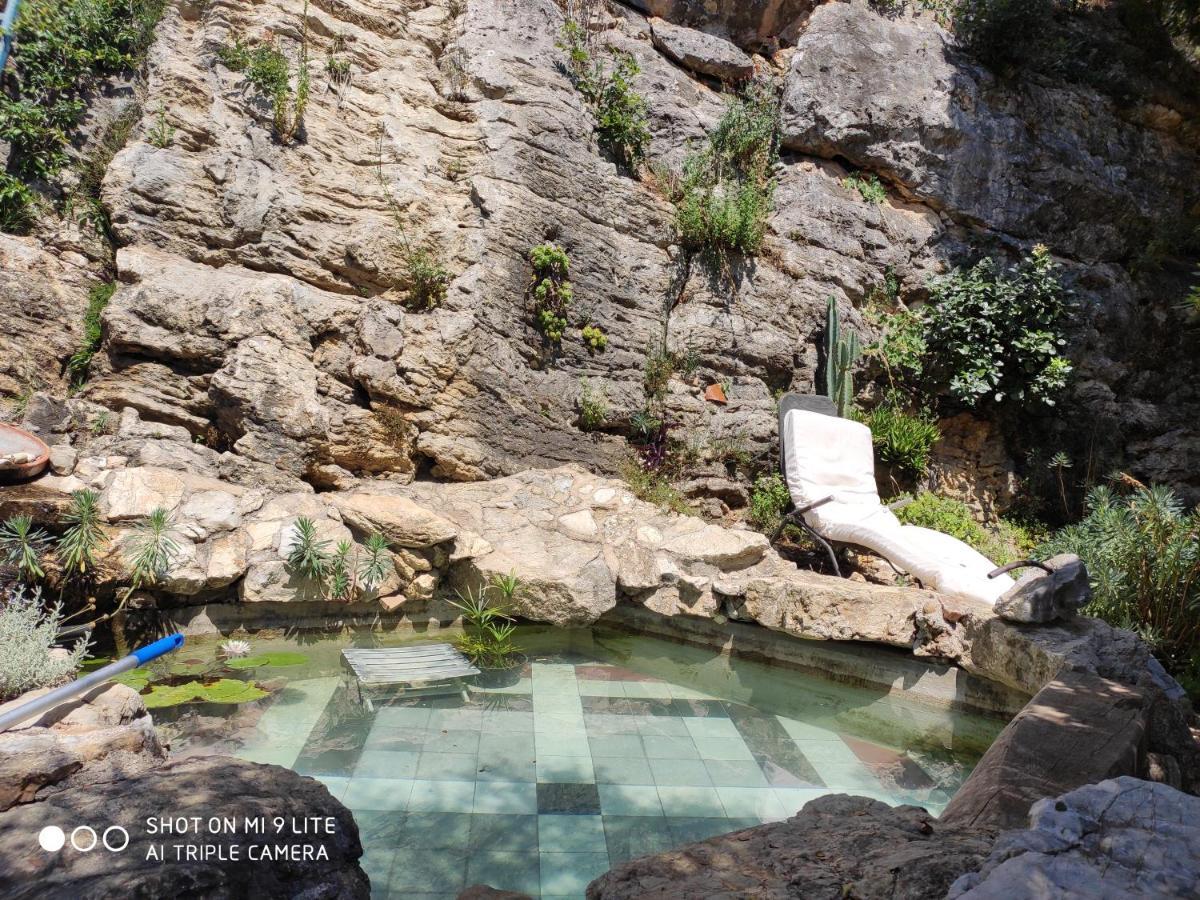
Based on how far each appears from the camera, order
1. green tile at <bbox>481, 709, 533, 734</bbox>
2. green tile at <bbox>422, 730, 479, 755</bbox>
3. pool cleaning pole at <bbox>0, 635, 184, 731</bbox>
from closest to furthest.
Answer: pool cleaning pole at <bbox>0, 635, 184, 731</bbox> → green tile at <bbox>422, 730, 479, 755</bbox> → green tile at <bbox>481, 709, 533, 734</bbox>

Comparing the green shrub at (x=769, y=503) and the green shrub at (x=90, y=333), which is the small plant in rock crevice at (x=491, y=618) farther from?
the green shrub at (x=90, y=333)

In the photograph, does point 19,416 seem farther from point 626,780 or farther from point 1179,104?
point 1179,104

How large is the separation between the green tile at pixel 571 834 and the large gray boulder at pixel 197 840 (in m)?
0.87

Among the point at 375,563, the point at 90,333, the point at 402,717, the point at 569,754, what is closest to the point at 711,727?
the point at 569,754

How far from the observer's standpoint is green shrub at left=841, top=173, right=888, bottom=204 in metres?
8.88

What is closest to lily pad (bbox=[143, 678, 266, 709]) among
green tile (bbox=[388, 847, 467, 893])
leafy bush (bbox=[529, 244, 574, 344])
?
green tile (bbox=[388, 847, 467, 893])

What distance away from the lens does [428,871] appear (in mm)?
2520

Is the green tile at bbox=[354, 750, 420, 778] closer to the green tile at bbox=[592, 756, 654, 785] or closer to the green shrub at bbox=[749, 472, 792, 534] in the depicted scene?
the green tile at bbox=[592, 756, 654, 785]

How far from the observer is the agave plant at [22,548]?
12.4ft

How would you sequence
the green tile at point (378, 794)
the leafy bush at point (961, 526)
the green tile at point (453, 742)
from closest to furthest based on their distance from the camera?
the green tile at point (378, 794), the green tile at point (453, 742), the leafy bush at point (961, 526)

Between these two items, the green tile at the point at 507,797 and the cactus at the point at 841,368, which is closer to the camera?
the green tile at the point at 507,797

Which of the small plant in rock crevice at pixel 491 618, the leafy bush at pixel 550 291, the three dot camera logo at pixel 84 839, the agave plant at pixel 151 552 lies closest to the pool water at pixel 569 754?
the small plant in rock crevice at pixel 491 618

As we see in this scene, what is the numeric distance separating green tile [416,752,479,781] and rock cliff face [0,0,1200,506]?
3.17 metres

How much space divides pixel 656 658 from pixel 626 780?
1683mm
